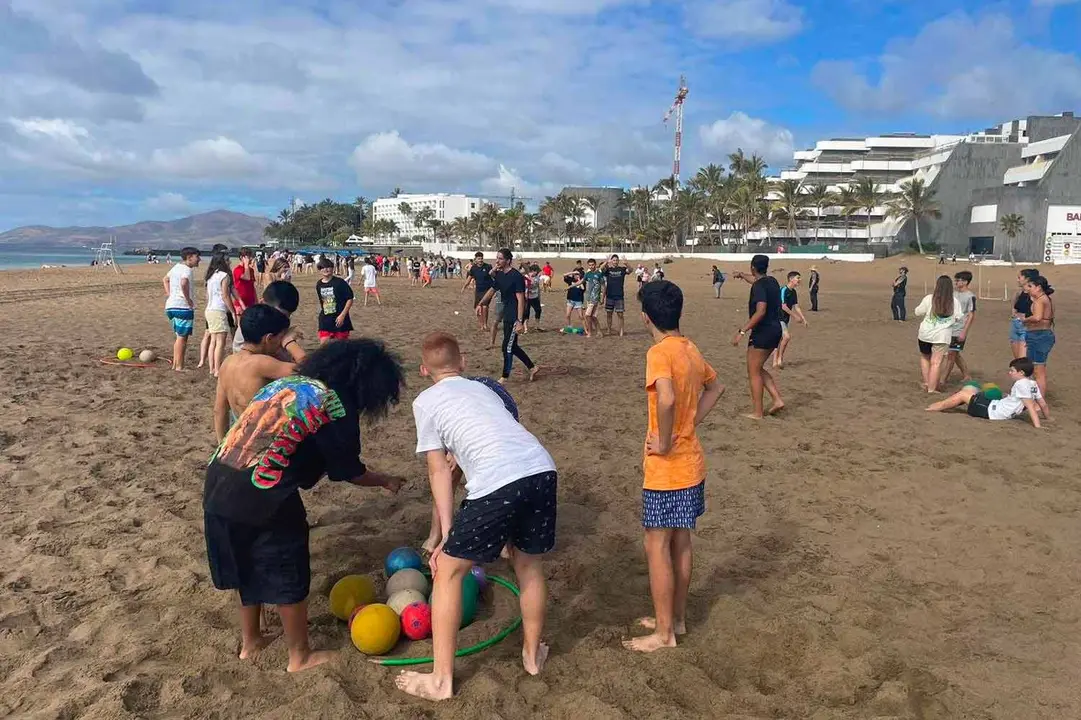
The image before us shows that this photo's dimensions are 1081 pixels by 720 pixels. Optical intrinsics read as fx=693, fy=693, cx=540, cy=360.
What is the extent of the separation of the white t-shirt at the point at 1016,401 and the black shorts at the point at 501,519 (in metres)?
7.45

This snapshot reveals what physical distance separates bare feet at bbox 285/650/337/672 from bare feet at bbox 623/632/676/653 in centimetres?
157

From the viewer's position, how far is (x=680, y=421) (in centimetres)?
357

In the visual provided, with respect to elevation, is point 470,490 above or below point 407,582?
above

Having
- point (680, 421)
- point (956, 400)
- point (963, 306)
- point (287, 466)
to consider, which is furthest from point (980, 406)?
point (287, 466)

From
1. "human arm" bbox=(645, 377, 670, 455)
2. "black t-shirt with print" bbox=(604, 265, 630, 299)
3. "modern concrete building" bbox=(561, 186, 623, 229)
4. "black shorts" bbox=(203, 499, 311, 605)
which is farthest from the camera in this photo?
"modern concrete building" bbox=(561, 186, 623, 229)

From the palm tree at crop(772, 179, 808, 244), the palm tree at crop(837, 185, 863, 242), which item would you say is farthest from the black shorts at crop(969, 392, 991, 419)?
the palm tree at crop(837, 185, 863, 242)

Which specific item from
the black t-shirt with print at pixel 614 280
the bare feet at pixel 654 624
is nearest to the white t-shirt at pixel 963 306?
the black t-shirt with print at pixel 614 280

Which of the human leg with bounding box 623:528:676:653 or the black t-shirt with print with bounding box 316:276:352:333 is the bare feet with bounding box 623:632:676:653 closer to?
the human leg with bounding box 623:528:676:653

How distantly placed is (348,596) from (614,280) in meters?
12.8

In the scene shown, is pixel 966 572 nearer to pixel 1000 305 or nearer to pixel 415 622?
pixel 415 622

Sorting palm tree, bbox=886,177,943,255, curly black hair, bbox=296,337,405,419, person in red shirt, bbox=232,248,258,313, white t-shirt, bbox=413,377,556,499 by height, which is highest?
palm tree, bbox=886,177,943,255

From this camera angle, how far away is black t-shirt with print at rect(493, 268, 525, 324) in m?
10.4

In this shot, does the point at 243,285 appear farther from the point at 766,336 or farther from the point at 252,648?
the point at 252,648

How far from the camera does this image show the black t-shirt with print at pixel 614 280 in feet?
52.3
